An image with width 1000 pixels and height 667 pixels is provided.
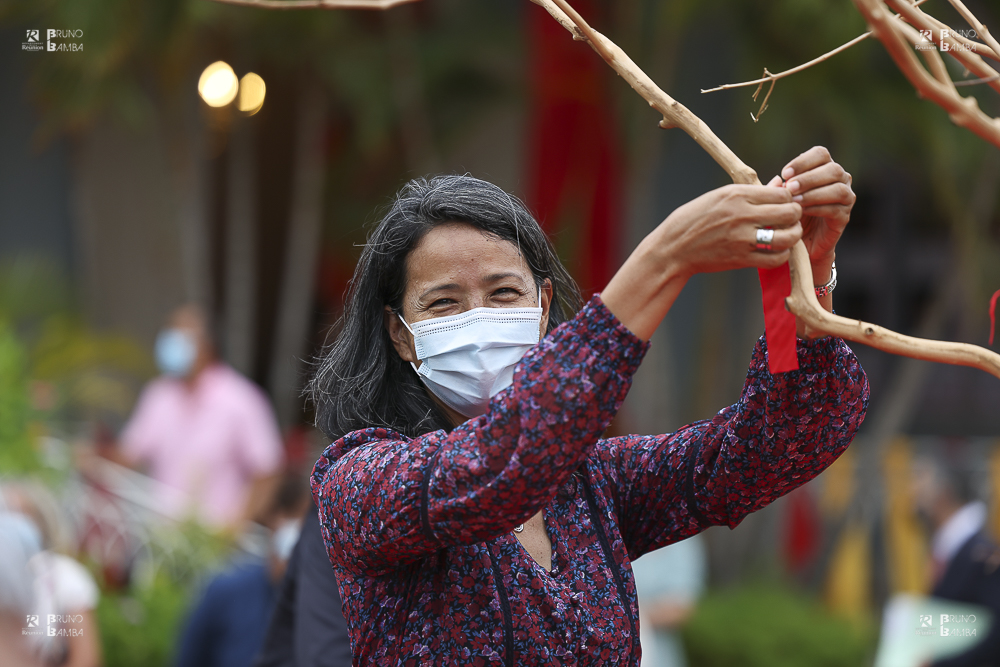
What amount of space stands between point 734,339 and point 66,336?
4.89 meters

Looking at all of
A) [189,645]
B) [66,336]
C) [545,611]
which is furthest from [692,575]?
[66,336]

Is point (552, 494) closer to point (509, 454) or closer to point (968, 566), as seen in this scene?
point (509, 454)

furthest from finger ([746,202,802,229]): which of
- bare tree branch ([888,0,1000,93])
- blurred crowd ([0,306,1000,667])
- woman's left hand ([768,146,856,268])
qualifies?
blurred crowd ([0,306,1000,667])

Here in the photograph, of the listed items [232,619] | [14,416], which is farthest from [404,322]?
[14,416]

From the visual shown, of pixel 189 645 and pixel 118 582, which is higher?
pixel 189 645

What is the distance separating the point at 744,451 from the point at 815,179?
0.41 metres

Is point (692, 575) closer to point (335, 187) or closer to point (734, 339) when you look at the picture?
point (734, 339)

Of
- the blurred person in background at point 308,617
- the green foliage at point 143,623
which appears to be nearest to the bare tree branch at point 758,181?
the blurred person in background at point 308,617

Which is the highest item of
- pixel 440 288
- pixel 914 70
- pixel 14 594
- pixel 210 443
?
pixel 914 70

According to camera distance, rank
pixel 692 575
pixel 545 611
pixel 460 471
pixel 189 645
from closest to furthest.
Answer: pixel 460 471 → pixel 545 611 → pixel 189 645 → pixel 692 575

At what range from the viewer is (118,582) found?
18.0 feet

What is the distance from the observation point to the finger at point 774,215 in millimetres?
1181

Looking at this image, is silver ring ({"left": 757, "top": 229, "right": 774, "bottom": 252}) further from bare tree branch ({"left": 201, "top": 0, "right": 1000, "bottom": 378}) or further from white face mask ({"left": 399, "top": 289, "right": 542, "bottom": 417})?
white face mask ({"left": 399, "top": 289, "right": 542, "bottom": 417})

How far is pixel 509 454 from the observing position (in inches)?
47.4
